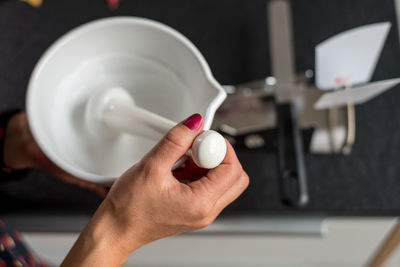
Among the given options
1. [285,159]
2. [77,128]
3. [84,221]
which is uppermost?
[77,128]

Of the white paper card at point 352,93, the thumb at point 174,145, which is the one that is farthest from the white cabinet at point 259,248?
the thumb at point 174,145

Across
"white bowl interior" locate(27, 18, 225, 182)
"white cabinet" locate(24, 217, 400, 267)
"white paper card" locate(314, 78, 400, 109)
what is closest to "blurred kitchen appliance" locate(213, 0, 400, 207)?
"white paper card" locate(314, 78, 400, 109)

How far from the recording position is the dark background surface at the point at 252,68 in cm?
61

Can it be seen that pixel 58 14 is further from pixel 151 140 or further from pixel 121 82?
pixel 151 140

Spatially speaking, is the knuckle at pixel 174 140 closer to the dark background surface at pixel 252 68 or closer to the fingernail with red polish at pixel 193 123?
the fingernail with red polish at pixel 193 123

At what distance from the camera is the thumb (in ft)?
1.16

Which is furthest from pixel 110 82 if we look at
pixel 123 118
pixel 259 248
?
pixel 259 248

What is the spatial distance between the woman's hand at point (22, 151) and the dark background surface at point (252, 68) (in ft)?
0.08

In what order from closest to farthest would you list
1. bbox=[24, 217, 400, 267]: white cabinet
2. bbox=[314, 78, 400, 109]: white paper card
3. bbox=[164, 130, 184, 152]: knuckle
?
bbox=[164, 130, 184, 152]: knuckle < bbox=[314, 78, 400, 109]: white paper card < bbox=[24, 217, 400, 267]: white cabinet

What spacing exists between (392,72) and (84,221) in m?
0.63

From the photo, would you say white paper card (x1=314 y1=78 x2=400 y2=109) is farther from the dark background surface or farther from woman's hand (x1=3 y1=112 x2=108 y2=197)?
woman's hand (x1=3 y1=112 x2=108 y2=197)

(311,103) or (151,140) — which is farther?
(311,103)

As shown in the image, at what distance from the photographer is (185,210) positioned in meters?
0.38

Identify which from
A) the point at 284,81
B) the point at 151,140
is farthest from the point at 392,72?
the point at 151,140
